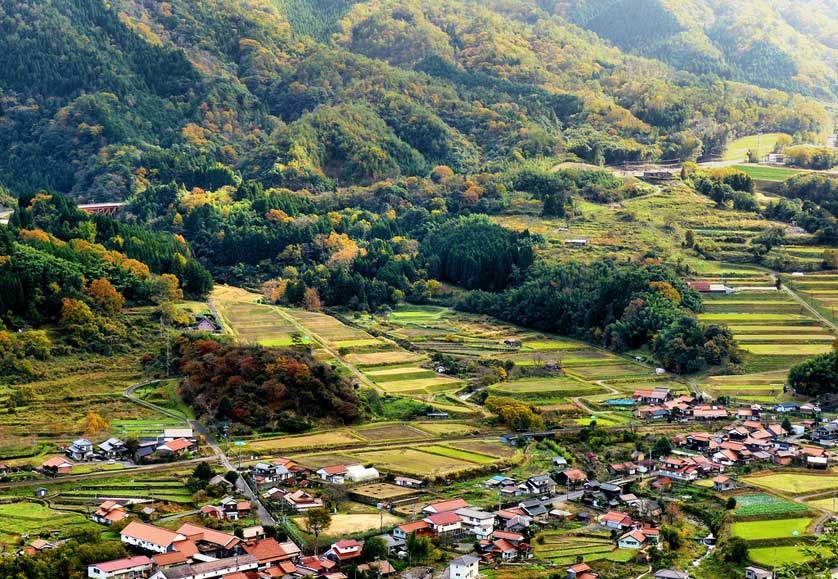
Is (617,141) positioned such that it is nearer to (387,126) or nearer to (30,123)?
(387,126)

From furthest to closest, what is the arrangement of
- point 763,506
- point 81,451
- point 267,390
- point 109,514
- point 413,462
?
point 267,390 → point 413,462 → point 81,451 → point 763,506 → point 109,514

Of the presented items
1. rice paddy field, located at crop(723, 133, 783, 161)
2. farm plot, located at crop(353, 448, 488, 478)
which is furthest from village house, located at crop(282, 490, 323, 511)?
rice paddy field, located at crop(723, 133, 783, 161)

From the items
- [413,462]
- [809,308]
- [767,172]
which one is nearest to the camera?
[413,462]

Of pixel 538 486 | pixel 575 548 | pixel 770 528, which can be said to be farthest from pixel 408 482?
pixel 770 528

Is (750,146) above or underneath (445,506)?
above

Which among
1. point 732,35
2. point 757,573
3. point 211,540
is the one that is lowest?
point 211,540

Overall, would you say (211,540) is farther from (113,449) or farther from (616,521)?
(616,521)

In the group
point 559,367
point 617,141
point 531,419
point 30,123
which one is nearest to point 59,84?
point 30,123
